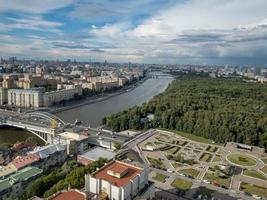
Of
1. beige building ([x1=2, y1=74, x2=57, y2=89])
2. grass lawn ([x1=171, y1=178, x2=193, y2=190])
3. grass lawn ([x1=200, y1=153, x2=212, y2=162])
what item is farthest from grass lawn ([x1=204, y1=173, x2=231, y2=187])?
beige building ([x1=2, y1=74, x2=57, y2=89])

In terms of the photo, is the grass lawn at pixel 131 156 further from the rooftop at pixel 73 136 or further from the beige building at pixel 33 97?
the beige building at pixel 33 97

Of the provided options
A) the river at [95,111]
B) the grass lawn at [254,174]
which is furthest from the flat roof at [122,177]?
the river at [95,111]

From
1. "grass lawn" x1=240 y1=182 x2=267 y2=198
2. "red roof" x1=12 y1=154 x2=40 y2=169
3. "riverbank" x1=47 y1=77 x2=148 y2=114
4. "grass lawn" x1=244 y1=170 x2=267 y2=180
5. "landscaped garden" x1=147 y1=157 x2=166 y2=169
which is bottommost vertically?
"grass lawn" x1=240 y1=182 x2=267 y2=198

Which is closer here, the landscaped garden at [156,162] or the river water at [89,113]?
the landscaped garden at [156,162]

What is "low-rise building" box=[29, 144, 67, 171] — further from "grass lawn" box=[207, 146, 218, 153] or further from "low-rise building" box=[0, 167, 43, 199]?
"grass lawn" box=[207, 146, 218, 153]

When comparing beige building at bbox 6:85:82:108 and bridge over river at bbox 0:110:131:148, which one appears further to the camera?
beige building at bbox 6:85:82:108
